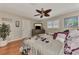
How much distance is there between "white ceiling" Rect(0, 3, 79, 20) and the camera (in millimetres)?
1630

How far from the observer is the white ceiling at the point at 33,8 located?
1.63 m

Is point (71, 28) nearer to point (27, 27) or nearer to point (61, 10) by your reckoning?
point (61, 10)

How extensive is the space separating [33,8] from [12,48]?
0.60 meters

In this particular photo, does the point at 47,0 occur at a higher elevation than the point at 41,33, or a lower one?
higher

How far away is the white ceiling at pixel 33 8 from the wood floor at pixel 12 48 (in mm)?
387

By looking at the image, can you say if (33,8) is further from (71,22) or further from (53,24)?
(71,22)

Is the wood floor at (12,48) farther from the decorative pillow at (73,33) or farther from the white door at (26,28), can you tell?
the decorative pillow at (73,33)

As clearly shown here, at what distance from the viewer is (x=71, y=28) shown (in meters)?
1.62

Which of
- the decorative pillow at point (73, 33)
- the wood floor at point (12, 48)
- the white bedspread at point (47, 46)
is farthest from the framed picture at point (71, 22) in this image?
the wood floor at point (12, 48)

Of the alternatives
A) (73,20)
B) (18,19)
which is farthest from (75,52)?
(18,19)

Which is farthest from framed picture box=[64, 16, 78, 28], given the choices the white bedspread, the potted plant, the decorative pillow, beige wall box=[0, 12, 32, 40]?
the potted plant

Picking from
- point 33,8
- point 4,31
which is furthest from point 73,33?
point 4,31
